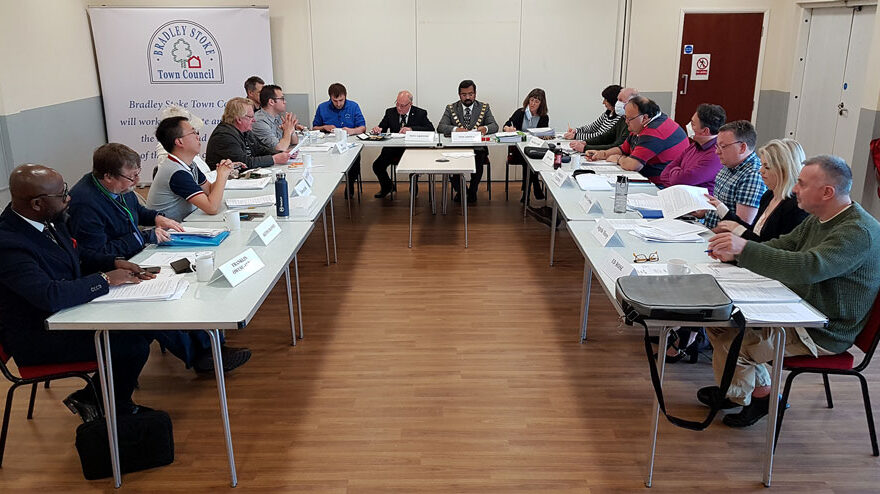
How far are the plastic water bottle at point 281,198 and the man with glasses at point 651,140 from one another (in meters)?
2.61

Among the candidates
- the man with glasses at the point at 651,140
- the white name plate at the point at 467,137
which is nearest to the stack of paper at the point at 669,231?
the man with glasses at the point at 651,140

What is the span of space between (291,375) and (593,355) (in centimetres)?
164

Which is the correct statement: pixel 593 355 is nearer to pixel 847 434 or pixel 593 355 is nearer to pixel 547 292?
pixel 547 292

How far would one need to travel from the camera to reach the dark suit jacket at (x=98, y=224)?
2.93 meters

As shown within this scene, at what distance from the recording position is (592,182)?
453 cm

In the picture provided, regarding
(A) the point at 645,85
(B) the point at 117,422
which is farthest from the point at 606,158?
(B) the point at 117,422

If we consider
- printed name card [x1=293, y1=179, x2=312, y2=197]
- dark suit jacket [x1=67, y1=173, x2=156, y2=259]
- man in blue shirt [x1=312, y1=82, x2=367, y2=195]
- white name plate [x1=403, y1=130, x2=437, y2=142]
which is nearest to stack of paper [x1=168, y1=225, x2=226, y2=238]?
dark suit jacket [x1=67, y1=173, x2=156, y2=259]

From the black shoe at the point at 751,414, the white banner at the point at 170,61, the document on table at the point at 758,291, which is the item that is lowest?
the black shoe at the point at 751,414

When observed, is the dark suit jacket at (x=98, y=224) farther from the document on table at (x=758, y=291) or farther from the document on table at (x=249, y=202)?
the document on table at (x=758, y=291)

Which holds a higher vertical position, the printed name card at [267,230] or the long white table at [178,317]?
the printed name card at [267,230]

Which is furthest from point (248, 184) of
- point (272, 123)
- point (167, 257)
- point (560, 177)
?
point (560, 177)

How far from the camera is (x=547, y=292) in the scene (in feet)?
15.0

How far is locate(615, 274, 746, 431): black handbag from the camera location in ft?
7.69

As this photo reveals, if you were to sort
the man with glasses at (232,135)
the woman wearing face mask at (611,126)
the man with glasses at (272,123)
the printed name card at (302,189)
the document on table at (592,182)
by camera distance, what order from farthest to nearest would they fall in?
1. the woman wearing face mask at (611,126)
2. the man with glasses at (272,123)
3. the man with glasses at (232,135)
4. the document on table at (592,182)
5. the printed name card at (302,189)
